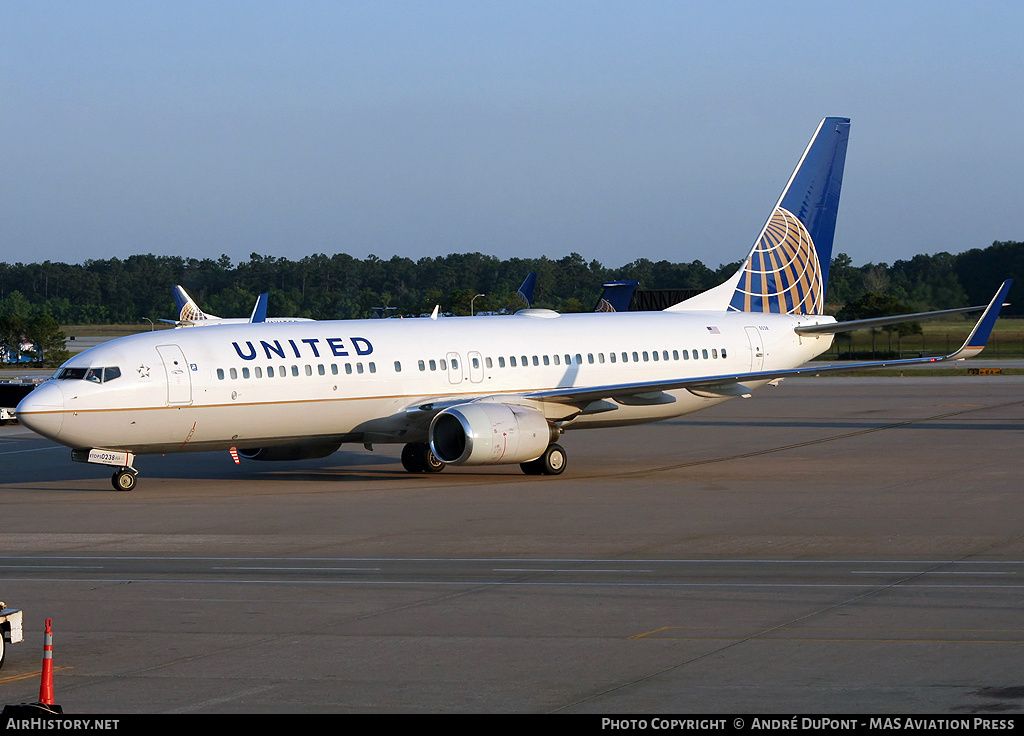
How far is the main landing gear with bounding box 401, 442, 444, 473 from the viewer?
31.7 meters

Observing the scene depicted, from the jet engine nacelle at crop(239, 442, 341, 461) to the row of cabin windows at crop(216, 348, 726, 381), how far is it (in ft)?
6.79

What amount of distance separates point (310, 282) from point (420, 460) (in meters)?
135

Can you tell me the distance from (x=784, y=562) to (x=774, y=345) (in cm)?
1801

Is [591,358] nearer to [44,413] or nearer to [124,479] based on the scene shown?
[124,479]

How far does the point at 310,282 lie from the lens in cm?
16425

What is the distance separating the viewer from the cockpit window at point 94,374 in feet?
91.4

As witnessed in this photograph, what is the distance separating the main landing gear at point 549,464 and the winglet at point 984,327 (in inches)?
361

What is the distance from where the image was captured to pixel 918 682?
1171 cm

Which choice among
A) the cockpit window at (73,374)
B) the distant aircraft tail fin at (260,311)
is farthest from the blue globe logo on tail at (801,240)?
the distant aircraft tail fin at (260,311)

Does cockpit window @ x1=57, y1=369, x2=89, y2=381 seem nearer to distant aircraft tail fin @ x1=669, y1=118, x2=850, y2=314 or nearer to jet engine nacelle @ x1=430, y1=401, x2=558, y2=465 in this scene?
jet engine nacelle @ x1=430, y1=401, x2=558, y2=465

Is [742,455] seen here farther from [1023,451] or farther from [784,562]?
[784,562]

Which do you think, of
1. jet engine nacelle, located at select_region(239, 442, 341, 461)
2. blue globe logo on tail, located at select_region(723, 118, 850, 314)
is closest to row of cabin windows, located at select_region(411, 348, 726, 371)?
jet engine nacelle, located at select_region(239, 442, 341, 461)

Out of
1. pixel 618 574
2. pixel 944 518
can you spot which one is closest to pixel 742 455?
pixel 944 518

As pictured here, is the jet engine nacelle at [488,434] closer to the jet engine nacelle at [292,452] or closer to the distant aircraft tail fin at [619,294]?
the jet engine nacelle at [292,452]
